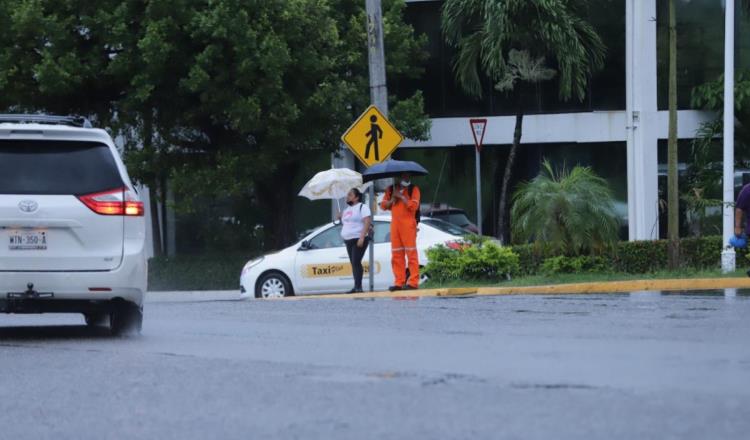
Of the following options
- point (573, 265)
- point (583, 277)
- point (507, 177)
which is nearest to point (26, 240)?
point (583, 277)

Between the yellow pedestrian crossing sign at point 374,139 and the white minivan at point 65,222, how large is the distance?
8858 mm

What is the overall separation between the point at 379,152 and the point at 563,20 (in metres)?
9.15

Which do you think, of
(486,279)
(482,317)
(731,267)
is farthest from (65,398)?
(731,267)

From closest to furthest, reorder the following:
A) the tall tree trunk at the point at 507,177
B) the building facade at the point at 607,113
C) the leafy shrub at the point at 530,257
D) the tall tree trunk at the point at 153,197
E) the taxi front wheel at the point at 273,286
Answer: the leafy shrub at the point at 530,257
the taxi front wheel at the point at 273,286
the tall tree trunk at the point at 153,197
the tall tree trunk at the point at 507,177
the building facade at the point at 607,113

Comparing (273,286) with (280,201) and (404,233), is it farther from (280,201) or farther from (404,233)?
(280,201)

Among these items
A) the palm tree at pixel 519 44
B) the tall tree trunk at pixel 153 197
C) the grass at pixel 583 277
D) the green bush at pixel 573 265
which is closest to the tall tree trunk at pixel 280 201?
the tall tree trunk at pixel 153 197

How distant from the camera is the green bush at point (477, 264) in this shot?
20.3 meters

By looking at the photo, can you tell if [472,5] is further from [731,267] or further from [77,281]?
[77,281]

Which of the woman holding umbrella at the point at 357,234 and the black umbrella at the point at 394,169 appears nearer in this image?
the black umbrella at the point at 394,169

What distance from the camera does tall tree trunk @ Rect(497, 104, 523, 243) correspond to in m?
31.5

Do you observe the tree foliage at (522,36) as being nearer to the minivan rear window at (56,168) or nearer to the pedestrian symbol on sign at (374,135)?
the pedestrian symbol on sign at (374,135)

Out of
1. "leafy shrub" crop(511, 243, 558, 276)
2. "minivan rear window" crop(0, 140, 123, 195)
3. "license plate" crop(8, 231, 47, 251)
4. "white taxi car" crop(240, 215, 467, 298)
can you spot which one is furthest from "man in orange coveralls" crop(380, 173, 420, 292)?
"license plate" crop(8, 231, 47, 251)

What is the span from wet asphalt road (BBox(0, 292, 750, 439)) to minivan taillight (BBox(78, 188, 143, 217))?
1.10 metres

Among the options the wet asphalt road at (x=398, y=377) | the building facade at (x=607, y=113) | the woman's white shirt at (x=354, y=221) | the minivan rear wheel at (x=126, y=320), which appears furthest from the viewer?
the building facade at (x=607, y=113)
